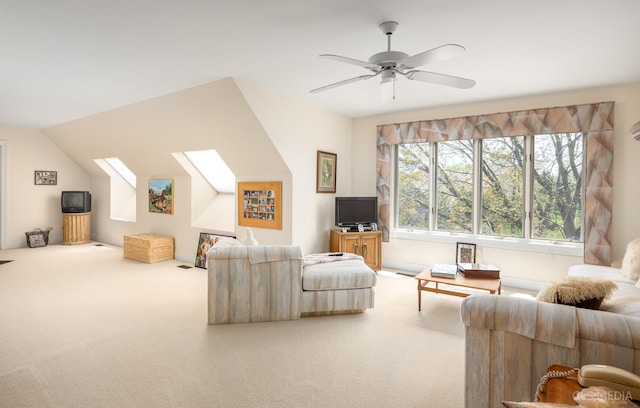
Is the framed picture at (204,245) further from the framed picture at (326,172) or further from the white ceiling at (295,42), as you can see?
the white ceiling at (295,42)

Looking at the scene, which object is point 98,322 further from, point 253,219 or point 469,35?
point 469,35

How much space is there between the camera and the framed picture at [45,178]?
7345 millimetres

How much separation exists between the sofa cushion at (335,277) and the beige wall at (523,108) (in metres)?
2.13

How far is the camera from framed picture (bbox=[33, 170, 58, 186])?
7.34 m

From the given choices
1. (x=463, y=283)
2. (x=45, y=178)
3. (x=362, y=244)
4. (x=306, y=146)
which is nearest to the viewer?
(x=463, y=283)

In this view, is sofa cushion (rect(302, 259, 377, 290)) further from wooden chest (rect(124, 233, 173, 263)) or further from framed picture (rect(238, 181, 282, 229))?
wooden chest (rect(124, 233, 173, 263))

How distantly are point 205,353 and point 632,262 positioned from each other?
163 inches

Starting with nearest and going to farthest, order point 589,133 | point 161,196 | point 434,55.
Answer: point 434,55, point 589,133, point 161,196

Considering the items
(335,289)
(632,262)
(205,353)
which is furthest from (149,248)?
(632,262)

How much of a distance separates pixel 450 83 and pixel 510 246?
116 inches

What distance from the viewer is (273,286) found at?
3.34m

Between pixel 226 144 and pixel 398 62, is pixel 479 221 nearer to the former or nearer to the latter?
pixel 398 62

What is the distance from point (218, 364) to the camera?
2541mm

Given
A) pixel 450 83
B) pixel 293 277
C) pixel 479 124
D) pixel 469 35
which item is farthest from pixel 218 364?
pixel 479 124
